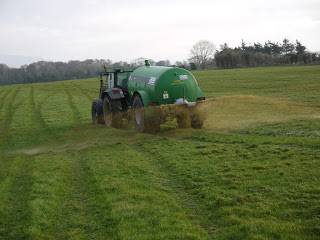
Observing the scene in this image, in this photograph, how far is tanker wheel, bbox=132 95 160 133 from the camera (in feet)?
62.6

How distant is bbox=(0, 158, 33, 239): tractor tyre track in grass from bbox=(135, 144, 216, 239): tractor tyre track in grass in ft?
9.68

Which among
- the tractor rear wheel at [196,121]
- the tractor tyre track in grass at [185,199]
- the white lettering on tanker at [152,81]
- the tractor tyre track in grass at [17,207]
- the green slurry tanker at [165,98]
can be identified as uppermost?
the white lettering on tanker at [152,81]

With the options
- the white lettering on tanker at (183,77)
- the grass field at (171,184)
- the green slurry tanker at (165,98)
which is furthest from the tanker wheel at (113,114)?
the white lettering on tanker at (183,77)

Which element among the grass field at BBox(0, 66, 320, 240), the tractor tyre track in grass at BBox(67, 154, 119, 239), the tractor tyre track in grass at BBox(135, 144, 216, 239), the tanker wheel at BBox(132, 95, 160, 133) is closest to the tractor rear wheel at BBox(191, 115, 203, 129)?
the grass field at BBox(0, 66, 320, 240)

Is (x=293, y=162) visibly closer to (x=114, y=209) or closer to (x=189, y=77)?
(x=114, y=209)

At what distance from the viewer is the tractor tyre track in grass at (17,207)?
845cm

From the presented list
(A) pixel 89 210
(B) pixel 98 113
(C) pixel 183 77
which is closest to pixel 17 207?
(A) pixel 89 210

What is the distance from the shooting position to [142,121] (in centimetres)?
1931

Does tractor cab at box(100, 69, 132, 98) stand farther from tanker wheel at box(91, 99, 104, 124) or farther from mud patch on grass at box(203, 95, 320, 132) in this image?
mud patch on grass at box(203, 95, 320, 132)

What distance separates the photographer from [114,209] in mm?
9250

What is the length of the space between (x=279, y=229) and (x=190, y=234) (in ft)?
4.64

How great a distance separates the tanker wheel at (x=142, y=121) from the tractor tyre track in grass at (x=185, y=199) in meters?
4.97

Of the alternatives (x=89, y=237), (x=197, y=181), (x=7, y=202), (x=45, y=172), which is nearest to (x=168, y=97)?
(x=45, y=172)

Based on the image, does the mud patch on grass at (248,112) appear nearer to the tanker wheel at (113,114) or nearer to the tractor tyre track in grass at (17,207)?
the tanker wheel at (113,114)
